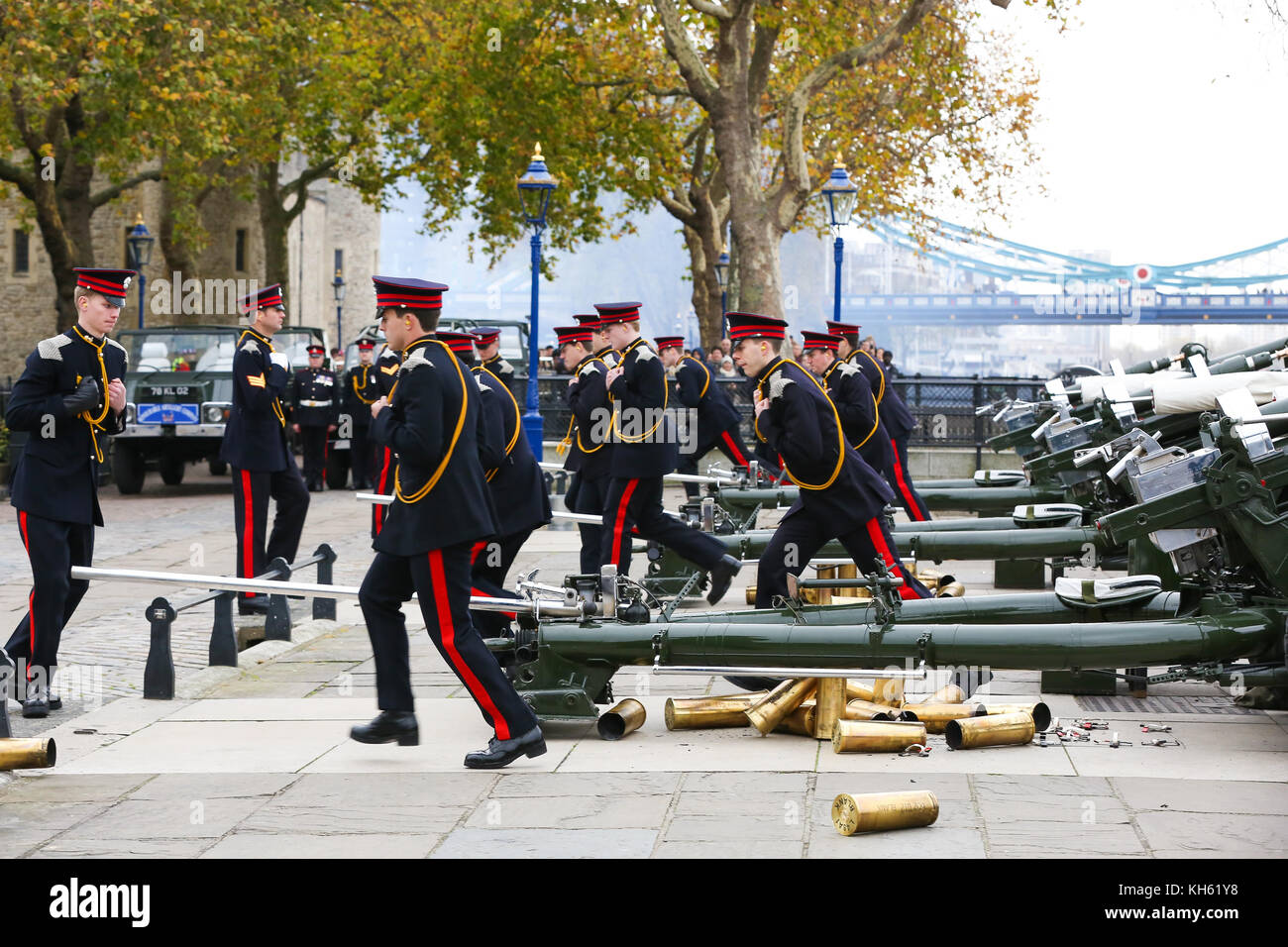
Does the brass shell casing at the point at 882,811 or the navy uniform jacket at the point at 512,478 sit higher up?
the navy uniform jacket at the point at 512,478

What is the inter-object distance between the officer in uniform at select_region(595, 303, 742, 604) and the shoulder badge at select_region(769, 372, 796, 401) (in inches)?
67.2

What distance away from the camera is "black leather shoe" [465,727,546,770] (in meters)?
6.52

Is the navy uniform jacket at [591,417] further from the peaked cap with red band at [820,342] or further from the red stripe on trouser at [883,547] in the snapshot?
the red stripe on trouser at [883,547]

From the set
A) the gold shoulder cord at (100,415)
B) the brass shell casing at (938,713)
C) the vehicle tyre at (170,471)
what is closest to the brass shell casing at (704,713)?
the brass shell casing at (938,713)

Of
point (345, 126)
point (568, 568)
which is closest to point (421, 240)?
Answer: point (345, 126)

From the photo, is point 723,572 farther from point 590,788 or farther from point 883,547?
point 590,788

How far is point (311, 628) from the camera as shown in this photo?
10.5m

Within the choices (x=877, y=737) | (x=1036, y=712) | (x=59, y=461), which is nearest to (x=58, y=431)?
(x=59, y=461)

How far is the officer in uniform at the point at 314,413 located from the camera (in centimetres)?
2083

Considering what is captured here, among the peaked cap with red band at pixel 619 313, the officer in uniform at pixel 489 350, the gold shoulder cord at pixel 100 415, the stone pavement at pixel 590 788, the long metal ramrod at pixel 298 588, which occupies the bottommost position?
the stone pavement at pixel 590 788

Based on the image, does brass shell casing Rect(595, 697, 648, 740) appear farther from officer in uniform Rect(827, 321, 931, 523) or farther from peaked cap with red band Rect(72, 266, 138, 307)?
officer in uniform Rect(827, 321, 931, 523)

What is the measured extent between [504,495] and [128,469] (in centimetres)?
1324

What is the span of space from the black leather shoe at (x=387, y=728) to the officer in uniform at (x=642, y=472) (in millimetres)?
3442

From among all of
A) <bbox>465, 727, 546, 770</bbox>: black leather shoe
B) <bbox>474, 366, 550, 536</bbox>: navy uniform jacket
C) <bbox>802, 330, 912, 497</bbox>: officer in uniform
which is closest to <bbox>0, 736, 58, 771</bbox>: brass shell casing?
<bbox>465, 727, 546, 770</bbox>: black leather shoe
